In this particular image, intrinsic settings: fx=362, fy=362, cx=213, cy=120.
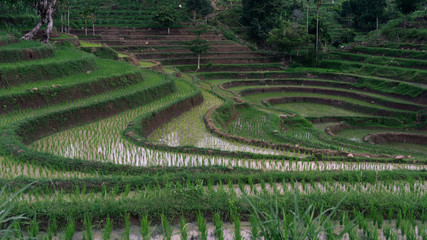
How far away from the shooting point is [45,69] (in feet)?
36.4

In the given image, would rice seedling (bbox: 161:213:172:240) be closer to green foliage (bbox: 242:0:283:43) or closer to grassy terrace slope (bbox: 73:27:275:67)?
grassy terrace slope (bbox: 73:27:275:67)

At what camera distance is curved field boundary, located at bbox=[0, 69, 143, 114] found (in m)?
8.98

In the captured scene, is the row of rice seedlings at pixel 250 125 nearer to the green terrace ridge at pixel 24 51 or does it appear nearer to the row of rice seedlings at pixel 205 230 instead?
the green terrace ridge at pixel 24 51

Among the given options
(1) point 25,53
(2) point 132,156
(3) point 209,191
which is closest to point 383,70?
(1) point 25,53

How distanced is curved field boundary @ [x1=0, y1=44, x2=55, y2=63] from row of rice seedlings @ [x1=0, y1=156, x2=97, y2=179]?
6183 millimetres

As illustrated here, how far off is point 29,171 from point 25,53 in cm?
739

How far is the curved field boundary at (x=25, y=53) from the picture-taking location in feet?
35.9

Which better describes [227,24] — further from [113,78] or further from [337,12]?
[113,78]

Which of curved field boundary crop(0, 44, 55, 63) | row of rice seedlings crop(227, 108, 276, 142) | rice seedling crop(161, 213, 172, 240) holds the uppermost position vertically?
curved field boundary crop(0, 44, 55, 63)

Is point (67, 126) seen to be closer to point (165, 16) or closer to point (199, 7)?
point (165, 16)

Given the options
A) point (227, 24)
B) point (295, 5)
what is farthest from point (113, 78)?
point (295, 5)

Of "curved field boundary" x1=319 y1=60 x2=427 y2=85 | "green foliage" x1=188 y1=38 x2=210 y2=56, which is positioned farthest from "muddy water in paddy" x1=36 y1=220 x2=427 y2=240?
"green foliage" x1=188 y1=38 x2=210 y2=56

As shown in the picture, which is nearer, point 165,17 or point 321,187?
point 321,187

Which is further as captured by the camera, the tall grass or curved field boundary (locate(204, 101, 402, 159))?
curved field boundary (locate(204, 101, 402, 159))
